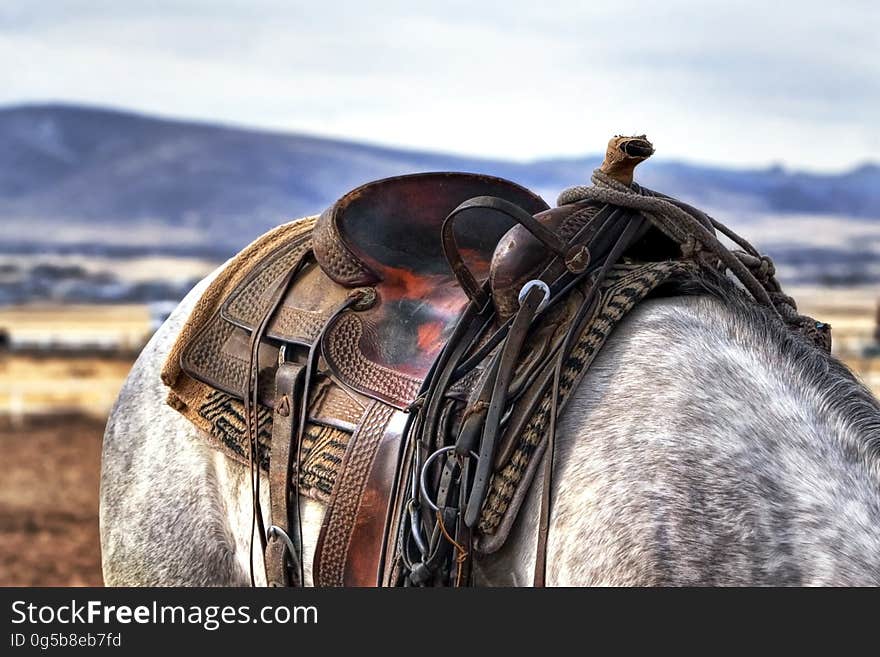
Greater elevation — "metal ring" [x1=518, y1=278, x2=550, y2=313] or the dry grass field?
the dry grass field

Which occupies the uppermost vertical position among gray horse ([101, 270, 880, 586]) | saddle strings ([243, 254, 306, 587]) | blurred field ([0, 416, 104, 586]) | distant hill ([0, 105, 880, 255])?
distant hill ([0, 105, 880, 255])

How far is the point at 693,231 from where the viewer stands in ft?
6.65

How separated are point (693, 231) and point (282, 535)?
1.11 meters

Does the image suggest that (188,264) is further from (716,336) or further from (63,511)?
(716,336)

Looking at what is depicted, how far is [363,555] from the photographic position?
6.84ft

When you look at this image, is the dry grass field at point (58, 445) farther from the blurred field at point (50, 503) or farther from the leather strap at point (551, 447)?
the leather strap at point (551, 447)

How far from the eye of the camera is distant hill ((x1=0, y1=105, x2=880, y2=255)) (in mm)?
59094

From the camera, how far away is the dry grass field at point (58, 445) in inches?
265

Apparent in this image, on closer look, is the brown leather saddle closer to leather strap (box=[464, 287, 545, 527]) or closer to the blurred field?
leather strap (box=[464, 287, 545, 527])

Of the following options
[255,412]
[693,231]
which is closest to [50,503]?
[255,412]

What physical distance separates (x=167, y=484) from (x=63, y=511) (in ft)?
19.3

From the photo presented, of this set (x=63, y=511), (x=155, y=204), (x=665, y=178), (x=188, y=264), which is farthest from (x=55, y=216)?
(x=63, y=511)

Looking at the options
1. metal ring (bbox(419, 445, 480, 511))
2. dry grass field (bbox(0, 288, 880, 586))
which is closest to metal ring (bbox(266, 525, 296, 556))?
metal ring (bbox(419, 445, 480, 511))

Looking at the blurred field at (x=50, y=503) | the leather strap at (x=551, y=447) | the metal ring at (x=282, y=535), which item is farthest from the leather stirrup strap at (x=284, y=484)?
the blurred field at (x=50, y=503)
